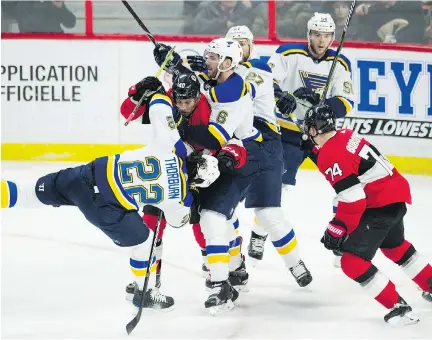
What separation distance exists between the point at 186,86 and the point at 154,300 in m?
0.90

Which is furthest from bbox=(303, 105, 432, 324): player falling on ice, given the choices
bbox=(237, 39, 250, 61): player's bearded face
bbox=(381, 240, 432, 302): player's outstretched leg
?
bbox=(237, 39, 250, 61): player's bearded face

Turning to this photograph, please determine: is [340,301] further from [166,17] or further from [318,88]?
[166,17]

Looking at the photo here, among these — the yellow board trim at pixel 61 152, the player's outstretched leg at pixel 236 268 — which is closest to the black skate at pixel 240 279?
the player's outstretched leg at pixel 236 268

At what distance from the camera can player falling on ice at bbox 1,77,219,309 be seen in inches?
142

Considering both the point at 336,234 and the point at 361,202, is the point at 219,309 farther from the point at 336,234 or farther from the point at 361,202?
the point at 361,202

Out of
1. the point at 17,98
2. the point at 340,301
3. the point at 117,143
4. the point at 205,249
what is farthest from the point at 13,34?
the point at 340,301

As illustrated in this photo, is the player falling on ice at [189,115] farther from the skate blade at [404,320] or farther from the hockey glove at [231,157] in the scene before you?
the skate blade at [404,320]

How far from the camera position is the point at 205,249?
414 centimetres

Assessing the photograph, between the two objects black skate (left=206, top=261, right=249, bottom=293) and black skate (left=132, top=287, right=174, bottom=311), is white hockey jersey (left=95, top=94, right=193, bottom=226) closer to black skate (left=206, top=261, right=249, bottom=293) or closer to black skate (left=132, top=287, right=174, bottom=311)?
black skate (left=132, top=287, right=174, bottom=311)

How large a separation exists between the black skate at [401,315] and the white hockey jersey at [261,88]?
104 cm

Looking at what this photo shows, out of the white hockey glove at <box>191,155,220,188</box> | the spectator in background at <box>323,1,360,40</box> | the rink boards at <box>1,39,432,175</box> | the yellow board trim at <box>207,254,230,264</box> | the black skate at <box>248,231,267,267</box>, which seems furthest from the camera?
the spectator in background at <box>323,1,360,40</box>

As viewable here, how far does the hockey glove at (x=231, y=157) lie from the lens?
12.4 feet

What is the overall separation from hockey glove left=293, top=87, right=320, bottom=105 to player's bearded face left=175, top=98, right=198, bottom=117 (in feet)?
3.34

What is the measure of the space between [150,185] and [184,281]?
2.86 ft
